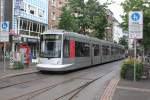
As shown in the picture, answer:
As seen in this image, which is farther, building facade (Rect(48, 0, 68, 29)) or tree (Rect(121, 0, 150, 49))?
building facade (Rect(48, 0, 68, 29))

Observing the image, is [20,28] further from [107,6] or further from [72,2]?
[107,6]

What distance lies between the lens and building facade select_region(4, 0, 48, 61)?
5481 cm

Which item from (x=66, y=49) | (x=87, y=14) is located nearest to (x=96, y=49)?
(x=66, y=49)

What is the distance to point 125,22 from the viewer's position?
28109 mm

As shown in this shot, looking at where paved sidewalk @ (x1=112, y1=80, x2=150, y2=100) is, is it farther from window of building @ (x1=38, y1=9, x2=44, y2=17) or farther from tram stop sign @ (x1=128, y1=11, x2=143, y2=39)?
window of building @ (x1=38, y1=9, x2=44, y2=17)

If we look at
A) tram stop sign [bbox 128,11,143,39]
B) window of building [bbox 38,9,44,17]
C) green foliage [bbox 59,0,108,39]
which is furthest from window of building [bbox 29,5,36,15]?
tram stop sign [bbox 128,11,143,39]

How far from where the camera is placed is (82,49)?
106ft

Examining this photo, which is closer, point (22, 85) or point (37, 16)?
point (22, 85)

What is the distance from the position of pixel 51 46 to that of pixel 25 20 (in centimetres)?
3158

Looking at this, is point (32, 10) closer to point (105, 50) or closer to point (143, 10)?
point (105, 50)

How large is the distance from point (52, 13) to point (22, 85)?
176 feet

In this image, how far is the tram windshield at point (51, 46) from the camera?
26.8 meters

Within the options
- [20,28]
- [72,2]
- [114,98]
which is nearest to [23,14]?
[20,28]

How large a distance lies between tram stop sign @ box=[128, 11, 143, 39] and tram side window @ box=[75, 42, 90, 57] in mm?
10481
